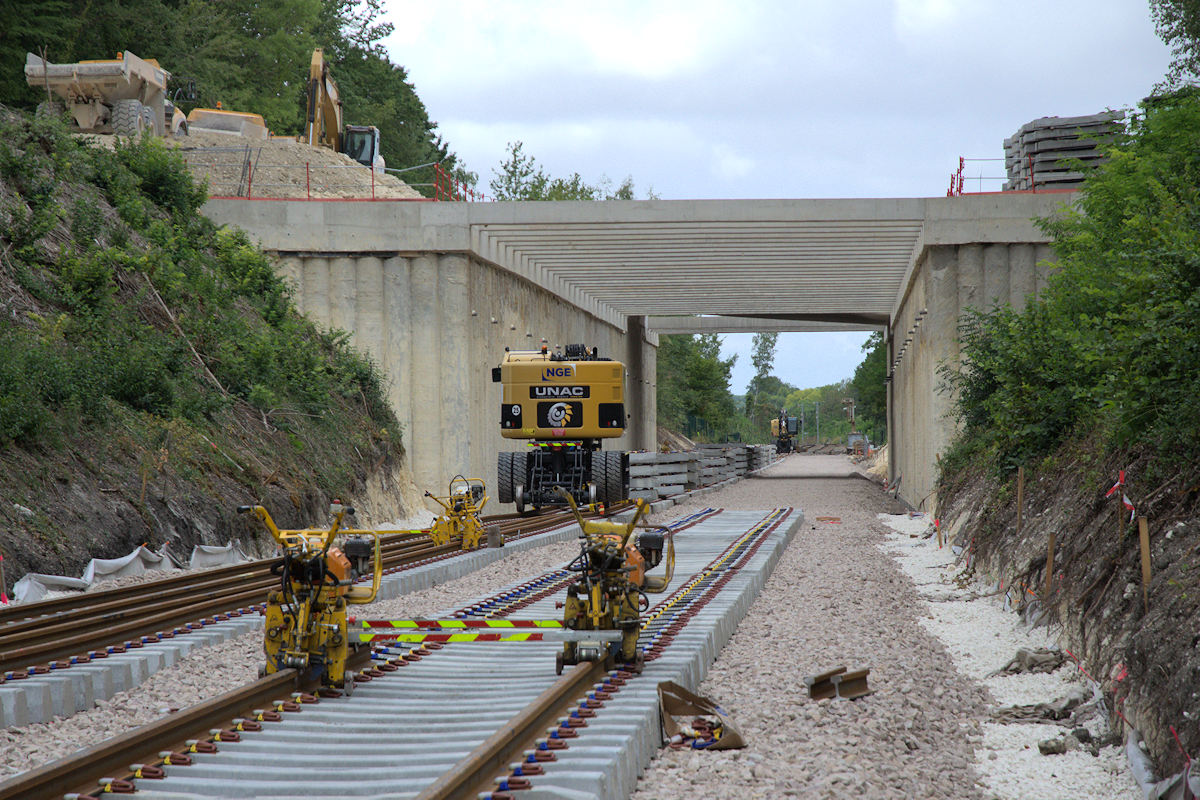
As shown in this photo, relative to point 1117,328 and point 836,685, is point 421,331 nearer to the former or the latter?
point 1117,328

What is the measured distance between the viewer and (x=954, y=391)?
24344mm

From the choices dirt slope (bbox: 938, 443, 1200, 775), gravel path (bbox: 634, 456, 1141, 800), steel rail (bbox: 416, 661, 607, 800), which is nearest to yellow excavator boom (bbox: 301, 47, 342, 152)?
gravel path (bbox: 634, 456, 1141, 800)

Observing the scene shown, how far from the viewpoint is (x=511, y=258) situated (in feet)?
97.7

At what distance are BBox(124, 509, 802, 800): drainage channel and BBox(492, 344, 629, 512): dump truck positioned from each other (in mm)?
11404

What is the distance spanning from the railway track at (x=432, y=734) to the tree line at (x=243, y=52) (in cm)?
4224

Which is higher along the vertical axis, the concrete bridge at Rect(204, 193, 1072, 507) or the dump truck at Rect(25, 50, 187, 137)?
the dump truck at Rect(25, 50, 187, 137)

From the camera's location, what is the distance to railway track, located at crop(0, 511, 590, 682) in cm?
821

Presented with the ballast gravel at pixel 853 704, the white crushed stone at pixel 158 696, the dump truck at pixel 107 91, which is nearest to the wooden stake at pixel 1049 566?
the ballast gravel at pixel 853 704

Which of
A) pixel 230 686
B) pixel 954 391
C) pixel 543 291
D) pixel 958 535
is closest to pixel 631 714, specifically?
pixel 230 686

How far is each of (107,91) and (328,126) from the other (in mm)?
8336

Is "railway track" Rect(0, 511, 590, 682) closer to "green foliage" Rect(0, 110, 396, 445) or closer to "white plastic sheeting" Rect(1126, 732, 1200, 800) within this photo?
"green foliage" Rect(0, 110, 396, 445)

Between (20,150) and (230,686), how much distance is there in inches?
720

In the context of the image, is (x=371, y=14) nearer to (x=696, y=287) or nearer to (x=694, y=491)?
(x=696, y=287)

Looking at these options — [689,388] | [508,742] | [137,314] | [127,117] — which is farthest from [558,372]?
[689,388]
